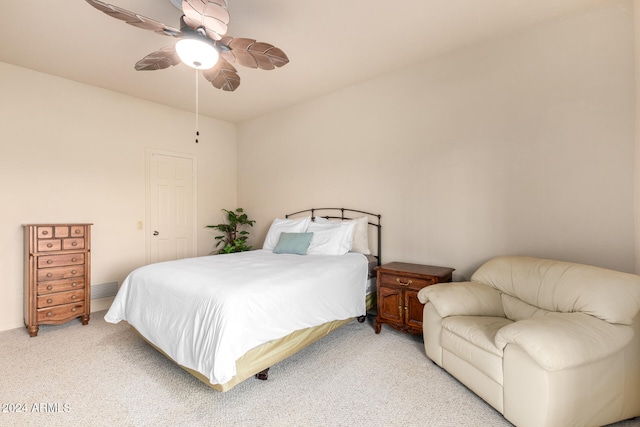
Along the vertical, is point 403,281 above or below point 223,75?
below

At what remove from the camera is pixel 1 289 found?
327 cm

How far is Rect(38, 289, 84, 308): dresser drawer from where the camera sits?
3.13 metres

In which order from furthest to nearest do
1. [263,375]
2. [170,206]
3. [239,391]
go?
[170,206] → [263,375] → [239,391]

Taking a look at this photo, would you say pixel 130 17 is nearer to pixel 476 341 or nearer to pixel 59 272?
pixel 59 272

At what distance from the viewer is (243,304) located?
6.40 feet

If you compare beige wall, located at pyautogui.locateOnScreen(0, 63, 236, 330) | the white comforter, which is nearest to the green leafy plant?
beige wall, located at pyautogui.locateOnScreen(0, 63, 236, 330)

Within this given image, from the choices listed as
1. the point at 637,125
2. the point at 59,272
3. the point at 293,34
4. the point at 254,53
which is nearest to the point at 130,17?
the point at 254,53

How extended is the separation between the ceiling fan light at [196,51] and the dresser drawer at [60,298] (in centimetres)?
296

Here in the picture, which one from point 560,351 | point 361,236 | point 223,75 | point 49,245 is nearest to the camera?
point 560,351

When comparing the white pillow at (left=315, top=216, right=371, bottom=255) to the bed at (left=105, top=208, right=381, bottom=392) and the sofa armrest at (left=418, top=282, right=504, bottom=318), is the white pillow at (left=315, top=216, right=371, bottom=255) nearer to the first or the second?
the bed at (left=105, top=208, right=381, bottom=392)

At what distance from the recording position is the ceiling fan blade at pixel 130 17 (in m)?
1.71

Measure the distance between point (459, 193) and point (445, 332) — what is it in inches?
57.2

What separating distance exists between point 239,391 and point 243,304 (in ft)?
2.30

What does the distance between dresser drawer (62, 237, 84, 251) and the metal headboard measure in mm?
2602
